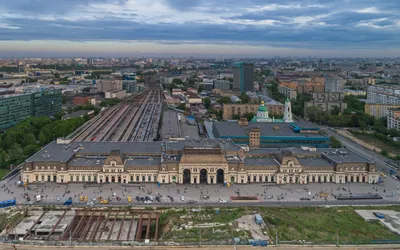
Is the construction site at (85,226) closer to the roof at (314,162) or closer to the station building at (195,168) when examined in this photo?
the station building at (195,168)

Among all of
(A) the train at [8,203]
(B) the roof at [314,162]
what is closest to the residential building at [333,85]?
(B) the roof at [314,162]

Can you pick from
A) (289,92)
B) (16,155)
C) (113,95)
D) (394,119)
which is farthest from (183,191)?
(113,95)

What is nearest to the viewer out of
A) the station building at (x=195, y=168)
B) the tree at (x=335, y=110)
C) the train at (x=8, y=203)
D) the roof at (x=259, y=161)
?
the train at (x=8, y=203)

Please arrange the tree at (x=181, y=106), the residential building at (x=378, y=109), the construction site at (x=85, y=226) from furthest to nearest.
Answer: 1. the tree at (x=181, y=106)
2. the residential building at (x=378, y=109)
3. the construction site at (x=85, y=226)

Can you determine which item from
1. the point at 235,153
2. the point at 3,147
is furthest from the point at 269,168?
Answer: the point at 3,147

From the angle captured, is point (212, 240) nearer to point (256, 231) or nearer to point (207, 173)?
point (256, 231)

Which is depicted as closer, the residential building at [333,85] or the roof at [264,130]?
the roof at [264,130]

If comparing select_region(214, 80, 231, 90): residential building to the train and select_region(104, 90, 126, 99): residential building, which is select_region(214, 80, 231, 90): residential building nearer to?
select_region(104, 90, 126, 99): residential building
